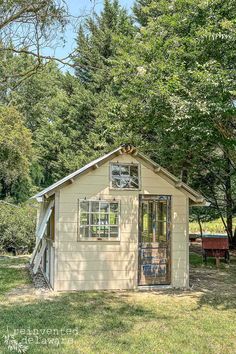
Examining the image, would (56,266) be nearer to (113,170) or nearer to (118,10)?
(113,170)

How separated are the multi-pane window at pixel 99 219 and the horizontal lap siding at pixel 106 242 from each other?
0.12m

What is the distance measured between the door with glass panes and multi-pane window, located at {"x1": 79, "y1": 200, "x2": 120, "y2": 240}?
0.65 m

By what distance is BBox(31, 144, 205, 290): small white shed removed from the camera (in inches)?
342

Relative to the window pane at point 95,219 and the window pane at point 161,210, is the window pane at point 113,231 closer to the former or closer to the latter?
the window pane at point 95,219

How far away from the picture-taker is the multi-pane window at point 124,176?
910 centimetres

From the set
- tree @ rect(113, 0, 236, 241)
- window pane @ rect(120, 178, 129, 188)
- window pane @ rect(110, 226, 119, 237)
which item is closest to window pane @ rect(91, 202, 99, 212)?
window pane @ rect(110, 226, 119, 237)

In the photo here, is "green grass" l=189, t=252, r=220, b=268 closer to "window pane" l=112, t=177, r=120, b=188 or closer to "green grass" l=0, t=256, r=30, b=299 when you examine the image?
"window pane" l=112, t=177, r=120, b=188

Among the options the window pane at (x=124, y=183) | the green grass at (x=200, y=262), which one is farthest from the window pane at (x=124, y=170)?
the green grass at (x=200, y=262)

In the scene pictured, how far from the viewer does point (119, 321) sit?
20.5 feet

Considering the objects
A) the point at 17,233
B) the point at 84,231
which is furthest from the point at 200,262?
the point at 17,233

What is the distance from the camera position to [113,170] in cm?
912

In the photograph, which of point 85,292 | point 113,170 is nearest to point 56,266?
point 85,292

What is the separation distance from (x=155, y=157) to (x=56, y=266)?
21.8 feet

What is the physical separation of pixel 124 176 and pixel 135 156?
57 cm
